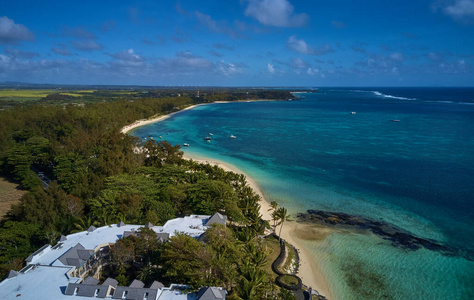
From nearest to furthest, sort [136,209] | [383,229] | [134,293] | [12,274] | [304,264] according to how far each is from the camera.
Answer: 1. [134,293]
2. [12,274]
3. [304,264]
4. [136,209]
5. [383,229]

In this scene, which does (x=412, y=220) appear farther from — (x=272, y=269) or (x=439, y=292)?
(x=272, y=269)

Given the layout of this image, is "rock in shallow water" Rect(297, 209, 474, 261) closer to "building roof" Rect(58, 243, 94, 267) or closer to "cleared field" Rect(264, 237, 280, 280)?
"cleared field" Rect(264, 237, 280, 280)

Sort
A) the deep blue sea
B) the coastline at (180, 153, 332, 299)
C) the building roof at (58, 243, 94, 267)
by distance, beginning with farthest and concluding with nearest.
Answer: the deep blue sea, the coastline at (180, 153, 332, 299), the building roof at (58, 243, 94, 267)

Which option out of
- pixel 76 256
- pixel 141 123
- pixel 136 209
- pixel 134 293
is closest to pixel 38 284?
pixel 76 256

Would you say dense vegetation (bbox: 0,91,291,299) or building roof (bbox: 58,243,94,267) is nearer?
dense vegetation (bbox: 0,91,291,299)

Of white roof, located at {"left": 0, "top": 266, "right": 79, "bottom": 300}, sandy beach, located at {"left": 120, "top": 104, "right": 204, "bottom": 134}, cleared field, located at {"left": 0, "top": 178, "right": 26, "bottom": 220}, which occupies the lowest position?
cleared field, located at {"left": 0, "top": 178, "right": 26, "bottom": 220}

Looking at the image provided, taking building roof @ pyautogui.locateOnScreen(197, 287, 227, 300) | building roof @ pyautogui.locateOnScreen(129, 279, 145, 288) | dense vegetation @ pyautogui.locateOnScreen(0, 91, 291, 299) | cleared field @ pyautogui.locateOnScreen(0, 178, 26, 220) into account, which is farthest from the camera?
cleared field @ pyautogui.locateOnScreen(0, 178, 26, 220)

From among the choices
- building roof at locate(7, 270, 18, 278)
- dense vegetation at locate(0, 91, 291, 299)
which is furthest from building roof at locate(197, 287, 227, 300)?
building roof at locate(7, 270, 18, 278)

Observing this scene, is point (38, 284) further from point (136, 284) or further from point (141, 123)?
point (141, 123)
